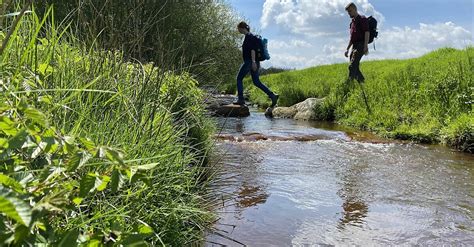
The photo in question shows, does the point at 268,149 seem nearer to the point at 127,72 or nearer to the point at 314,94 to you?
the point at 127,72

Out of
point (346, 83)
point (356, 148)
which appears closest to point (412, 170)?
point (356, 148)

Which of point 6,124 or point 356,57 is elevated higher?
point 356,57

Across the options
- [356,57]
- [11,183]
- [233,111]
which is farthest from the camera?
[233,111]

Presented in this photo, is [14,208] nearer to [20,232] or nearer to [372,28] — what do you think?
[20,232]

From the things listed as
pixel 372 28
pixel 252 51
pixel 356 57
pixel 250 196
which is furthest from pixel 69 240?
pixel 372 28

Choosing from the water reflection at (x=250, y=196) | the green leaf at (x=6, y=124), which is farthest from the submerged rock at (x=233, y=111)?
the green leaf at (x=6, y=124)

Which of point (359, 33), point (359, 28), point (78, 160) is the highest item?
point (359, 28)

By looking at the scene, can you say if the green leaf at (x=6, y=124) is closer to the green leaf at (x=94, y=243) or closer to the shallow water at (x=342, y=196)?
the green leaf at (x=94, y=243)

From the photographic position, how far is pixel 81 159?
1159mm

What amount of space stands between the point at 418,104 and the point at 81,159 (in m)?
10.8

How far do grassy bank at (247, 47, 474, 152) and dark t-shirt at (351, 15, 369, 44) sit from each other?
1.38 m

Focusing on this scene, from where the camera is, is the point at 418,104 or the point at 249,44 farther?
the point at 249,44

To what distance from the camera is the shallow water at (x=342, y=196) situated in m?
3.89

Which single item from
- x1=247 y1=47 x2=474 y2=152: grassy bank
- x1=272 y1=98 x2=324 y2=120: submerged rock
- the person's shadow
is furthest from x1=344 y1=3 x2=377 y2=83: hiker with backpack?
the person's shadow
